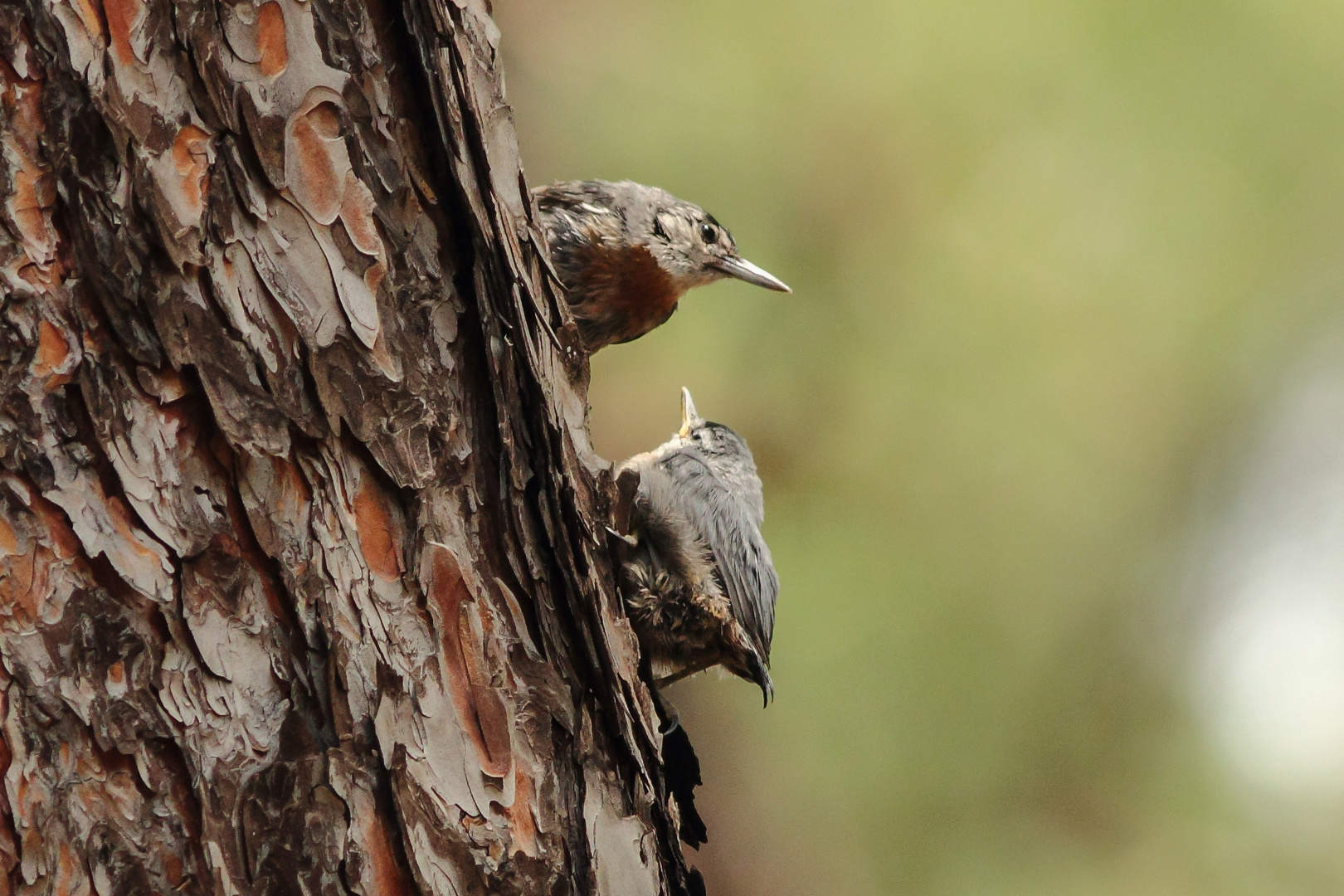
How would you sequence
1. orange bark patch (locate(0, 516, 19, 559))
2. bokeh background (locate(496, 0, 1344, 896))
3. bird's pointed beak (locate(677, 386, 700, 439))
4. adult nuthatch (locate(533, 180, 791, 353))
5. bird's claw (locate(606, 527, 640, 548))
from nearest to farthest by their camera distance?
orange bark patch (locate(0, 516, 19, 559)) < bird's claw (locate(606, 527, 640, 548)) < bird's pointed beak (locate(677, 386, 700, 439)) < adult nuthatch (locate(533, 180, 791, 353)) < bokeh background (locate(496, 0, 1344, 896))

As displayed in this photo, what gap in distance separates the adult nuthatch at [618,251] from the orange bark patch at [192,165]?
100cm

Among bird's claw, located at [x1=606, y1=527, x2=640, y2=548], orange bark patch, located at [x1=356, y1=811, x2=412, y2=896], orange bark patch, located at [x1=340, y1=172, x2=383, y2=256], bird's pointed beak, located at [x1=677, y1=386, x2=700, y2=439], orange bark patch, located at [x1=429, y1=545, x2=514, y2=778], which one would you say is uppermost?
orange bark patch, located at [x1=340, y1=172, x2=383, y2=256]

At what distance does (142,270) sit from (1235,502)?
115 inches

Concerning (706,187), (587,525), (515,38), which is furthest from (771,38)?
(587,525)

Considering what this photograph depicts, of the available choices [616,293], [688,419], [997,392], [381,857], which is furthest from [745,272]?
[381,857]

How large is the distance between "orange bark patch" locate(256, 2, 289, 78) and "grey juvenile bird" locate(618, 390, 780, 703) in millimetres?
678

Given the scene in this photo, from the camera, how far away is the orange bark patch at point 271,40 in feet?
3.32

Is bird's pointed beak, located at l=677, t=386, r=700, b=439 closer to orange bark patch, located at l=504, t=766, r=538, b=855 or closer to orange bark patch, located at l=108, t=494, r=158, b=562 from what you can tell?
orange bark patch, located at l=504, t=766, r=538, b=855

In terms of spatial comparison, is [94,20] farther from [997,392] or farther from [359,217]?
[997,392]

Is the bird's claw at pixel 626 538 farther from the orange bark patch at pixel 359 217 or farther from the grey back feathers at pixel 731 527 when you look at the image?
the orange bark patch at pixel 359 217

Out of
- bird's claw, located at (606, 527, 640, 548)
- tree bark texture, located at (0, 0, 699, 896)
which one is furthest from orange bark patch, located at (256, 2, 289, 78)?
bird's claw, located at (606, 527, 640, 548)

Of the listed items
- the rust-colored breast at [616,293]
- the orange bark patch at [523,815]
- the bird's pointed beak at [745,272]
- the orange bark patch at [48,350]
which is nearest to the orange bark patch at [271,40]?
the orange bark patch at [48,350]

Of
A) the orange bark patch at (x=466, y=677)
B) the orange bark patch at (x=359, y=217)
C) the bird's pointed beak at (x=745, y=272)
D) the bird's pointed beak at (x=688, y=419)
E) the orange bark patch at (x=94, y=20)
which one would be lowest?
the orange bark patch at (x=466, y=677)

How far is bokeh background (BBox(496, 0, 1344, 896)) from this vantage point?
2.80 metres
